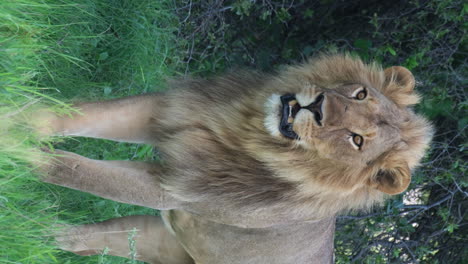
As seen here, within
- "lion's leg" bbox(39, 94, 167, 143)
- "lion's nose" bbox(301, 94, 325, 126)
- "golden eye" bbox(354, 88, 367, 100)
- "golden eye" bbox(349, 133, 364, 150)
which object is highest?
→ "golden eye" bbox(354, 88, 367, 100)

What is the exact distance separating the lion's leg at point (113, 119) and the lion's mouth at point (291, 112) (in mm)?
761

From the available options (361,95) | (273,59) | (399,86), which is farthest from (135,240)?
(273,59)

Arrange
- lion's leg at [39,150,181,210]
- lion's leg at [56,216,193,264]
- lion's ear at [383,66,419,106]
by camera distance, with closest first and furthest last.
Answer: lion's leg at [39,150,181,210] → lion's ear at [383,66,419,106] → lion's leg at [56,216,193,264]

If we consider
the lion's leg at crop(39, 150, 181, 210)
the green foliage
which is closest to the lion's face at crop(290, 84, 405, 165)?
the lion's leg at crop(39, 150, 181, 210)

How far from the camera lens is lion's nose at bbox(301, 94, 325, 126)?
92.5 inches

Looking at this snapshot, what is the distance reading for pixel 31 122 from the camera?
252cm

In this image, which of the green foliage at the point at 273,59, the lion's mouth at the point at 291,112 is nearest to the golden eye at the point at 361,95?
the lion's mouth at the point at 291,112

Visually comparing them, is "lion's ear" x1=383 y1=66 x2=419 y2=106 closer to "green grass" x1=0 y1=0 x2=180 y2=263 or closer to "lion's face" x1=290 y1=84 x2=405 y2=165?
"lion's face" x1=290 y1=84 x2=405 y2=165

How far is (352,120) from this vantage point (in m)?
2.38

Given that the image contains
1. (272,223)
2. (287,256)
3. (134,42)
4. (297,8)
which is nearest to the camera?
(272,223)

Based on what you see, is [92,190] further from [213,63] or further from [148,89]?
[213,63]

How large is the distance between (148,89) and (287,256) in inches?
75.2

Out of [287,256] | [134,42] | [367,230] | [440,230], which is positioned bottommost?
[367,230]

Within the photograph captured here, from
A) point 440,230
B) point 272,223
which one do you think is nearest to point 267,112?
point 272,223
